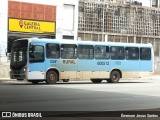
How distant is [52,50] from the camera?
30031mm

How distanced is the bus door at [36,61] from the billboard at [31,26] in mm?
10102

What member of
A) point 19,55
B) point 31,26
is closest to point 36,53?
point 19,55

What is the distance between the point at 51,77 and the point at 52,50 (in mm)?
1771

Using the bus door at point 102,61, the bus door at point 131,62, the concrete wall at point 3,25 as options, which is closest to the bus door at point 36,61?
the bus door at point 102,61

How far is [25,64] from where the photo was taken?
29000 mm

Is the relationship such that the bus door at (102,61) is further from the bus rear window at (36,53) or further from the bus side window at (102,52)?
the bus rear window at (36,53)

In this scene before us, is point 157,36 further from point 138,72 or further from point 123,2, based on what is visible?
point 138,72

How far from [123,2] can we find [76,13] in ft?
21.5

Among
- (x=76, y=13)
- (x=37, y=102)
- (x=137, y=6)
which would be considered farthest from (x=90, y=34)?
(x=37, y=102)

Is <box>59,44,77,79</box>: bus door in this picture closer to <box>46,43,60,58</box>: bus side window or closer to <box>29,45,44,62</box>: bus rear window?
<box>46,43,60,58</box>: bus side window

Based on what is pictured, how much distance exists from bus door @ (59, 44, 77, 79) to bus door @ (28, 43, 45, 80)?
1.49 m

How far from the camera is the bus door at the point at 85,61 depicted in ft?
103

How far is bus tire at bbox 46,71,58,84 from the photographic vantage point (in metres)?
29.6

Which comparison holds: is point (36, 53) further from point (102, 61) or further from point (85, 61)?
point (102, 61)
